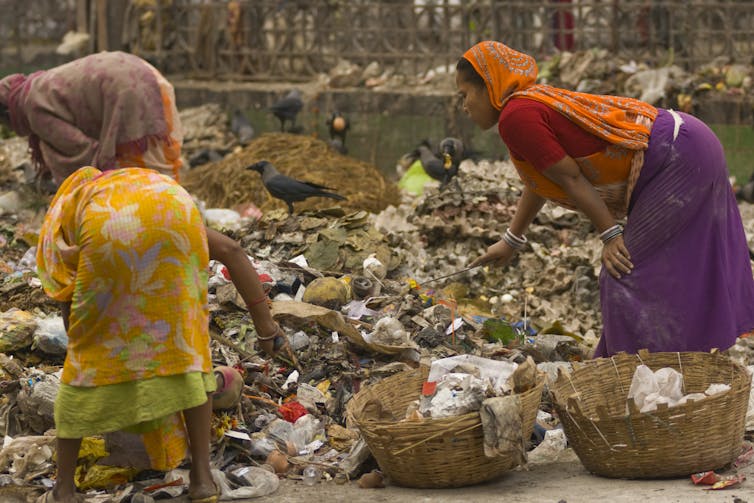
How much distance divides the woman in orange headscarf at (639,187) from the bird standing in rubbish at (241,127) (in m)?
7.57

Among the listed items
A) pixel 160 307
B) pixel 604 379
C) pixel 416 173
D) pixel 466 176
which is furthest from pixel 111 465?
pixel 416 173

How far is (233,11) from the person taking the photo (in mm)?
12773

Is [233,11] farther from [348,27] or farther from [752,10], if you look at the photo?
[752,10]

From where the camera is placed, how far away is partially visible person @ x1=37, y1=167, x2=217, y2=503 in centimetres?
365

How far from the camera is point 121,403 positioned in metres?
3.73

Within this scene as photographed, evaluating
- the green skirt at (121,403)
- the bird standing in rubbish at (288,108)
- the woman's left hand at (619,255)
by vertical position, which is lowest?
the bird standing in rubbish at (288,108)

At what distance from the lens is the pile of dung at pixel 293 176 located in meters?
9.51

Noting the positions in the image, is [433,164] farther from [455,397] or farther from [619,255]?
[455,397]

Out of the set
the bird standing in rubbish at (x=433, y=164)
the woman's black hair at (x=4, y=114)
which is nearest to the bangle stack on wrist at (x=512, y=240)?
the woman's black hair at (x=4, y=114)

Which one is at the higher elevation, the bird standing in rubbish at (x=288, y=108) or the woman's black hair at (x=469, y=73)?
the woman's black hair at (x=469, y=73)

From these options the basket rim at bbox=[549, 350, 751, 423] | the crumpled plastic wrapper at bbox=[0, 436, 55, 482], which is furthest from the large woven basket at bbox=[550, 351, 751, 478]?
the crumpled plastic wrapper at bbox=[0, 436, 55, 482]

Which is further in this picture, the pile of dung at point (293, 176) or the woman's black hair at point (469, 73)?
the pile of dung at point (293, 176)

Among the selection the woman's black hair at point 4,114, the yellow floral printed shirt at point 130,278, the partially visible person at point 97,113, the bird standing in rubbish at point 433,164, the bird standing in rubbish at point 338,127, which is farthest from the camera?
the bird standing in rubbish at point 338,127

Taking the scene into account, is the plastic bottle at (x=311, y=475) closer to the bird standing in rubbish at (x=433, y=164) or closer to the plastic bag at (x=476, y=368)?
the plastic bag at (x=476, y=368)
